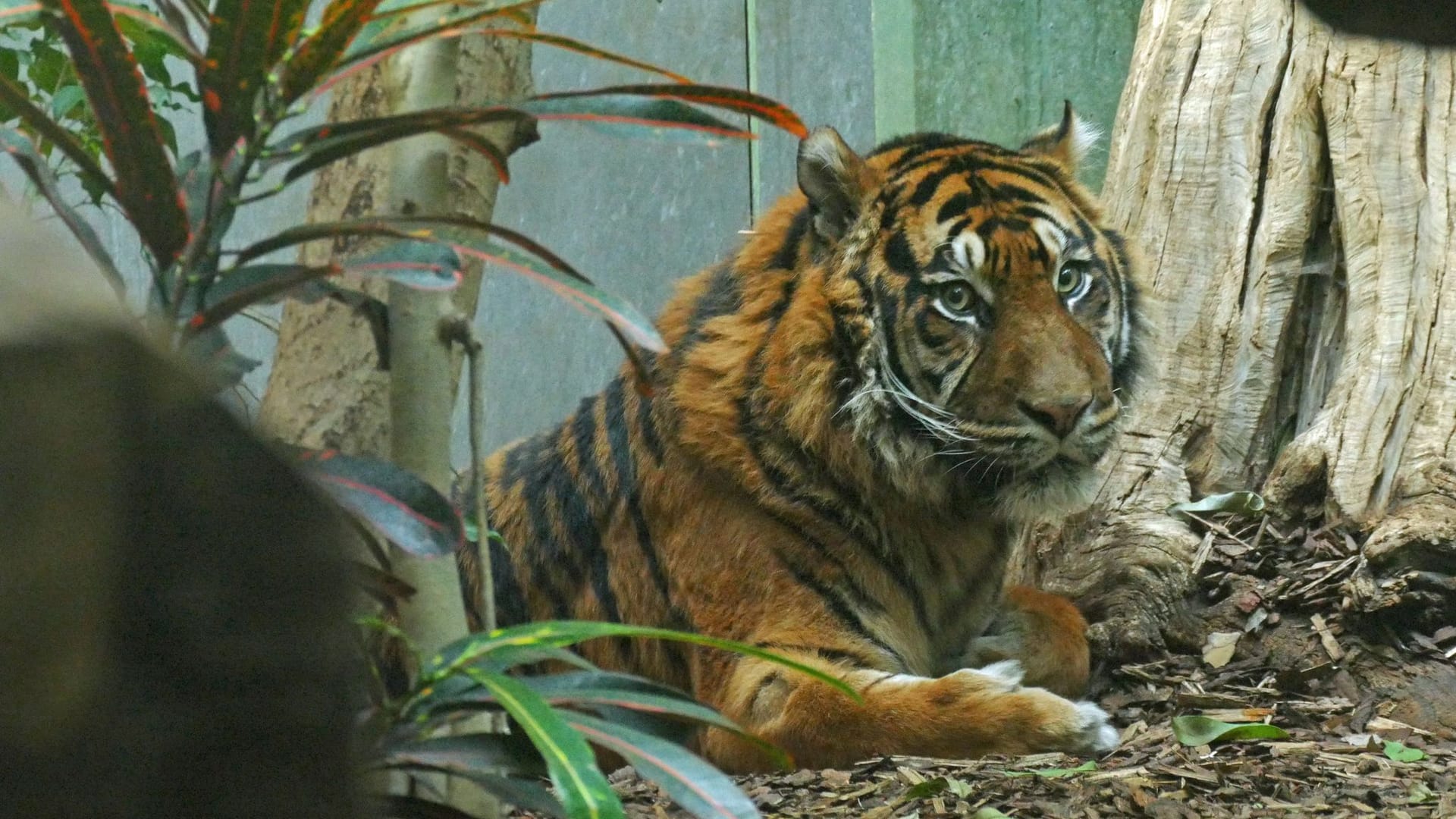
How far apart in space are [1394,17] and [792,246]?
240 centimetres

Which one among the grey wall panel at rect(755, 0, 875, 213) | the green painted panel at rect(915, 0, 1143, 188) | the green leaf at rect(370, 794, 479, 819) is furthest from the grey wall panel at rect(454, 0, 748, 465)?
the green leaf at rect(370, 794, 479, 819)

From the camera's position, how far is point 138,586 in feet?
3.55

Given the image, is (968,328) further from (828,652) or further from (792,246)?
(828,652)

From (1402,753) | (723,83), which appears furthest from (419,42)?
(723,83)

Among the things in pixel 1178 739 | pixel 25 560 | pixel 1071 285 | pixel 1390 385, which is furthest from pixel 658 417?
pixel 25 560

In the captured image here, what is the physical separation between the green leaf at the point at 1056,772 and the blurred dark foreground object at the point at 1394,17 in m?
1.95

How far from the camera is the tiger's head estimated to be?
3170 millimetres

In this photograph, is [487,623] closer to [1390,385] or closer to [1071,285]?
[1071,285]

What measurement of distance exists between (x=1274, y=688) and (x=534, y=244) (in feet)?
8.32

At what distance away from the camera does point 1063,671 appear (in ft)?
11.6

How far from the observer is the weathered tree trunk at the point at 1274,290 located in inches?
154

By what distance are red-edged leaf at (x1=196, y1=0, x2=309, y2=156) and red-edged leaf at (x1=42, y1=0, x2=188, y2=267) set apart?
0.07m

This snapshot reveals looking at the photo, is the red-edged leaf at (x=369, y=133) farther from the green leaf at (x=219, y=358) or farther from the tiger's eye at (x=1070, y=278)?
the tiger's eye at (x=1070, y=278)

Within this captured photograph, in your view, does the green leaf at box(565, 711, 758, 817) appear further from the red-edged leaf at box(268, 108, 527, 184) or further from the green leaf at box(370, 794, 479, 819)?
the red-edged leaf at box(268, 108, 527, 184)
